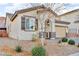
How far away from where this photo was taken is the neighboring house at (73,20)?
5.96 metres

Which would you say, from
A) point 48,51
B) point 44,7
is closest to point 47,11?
point 44,7

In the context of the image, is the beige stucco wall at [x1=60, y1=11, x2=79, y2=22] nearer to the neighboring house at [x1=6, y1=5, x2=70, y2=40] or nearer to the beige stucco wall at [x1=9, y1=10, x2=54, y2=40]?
the neighboring house at [x1=6, y1=5, x2=70, y2=40]

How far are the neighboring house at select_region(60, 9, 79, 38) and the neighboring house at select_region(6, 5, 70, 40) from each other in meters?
0.05

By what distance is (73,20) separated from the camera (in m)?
5.97

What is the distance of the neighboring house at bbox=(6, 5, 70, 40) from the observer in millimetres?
5977

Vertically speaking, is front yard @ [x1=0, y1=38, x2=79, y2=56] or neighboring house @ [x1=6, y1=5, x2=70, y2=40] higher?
neighboring house @ [x1=6, y1=5, x2=70, y2=40]

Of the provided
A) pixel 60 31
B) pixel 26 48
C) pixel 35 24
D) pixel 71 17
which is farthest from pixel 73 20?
pixel 26 48

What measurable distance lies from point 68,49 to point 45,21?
0.40 m

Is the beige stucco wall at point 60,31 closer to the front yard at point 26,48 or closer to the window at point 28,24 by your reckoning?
the front yard at point 26,48

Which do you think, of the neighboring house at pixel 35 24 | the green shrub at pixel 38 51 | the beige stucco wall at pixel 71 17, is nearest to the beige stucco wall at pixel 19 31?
the neighboring house at pixel 35 24

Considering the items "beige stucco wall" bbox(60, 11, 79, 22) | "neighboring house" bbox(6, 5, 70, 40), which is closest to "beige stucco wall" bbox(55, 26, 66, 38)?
"neighboring house" bbox(6, 5, 70, 40)

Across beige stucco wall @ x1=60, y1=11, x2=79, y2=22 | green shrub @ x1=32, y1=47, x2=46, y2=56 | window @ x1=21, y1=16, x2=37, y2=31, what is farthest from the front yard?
beige stucco wall @ x1=60, y1=11, x2=79, y2=22

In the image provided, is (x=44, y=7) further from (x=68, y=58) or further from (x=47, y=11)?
(x=68, y=58)

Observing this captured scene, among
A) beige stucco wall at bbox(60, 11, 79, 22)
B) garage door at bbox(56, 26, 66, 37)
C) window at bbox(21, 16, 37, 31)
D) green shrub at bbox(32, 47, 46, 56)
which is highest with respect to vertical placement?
beige stucco wall at bbox(60, 11, 79, 22)
